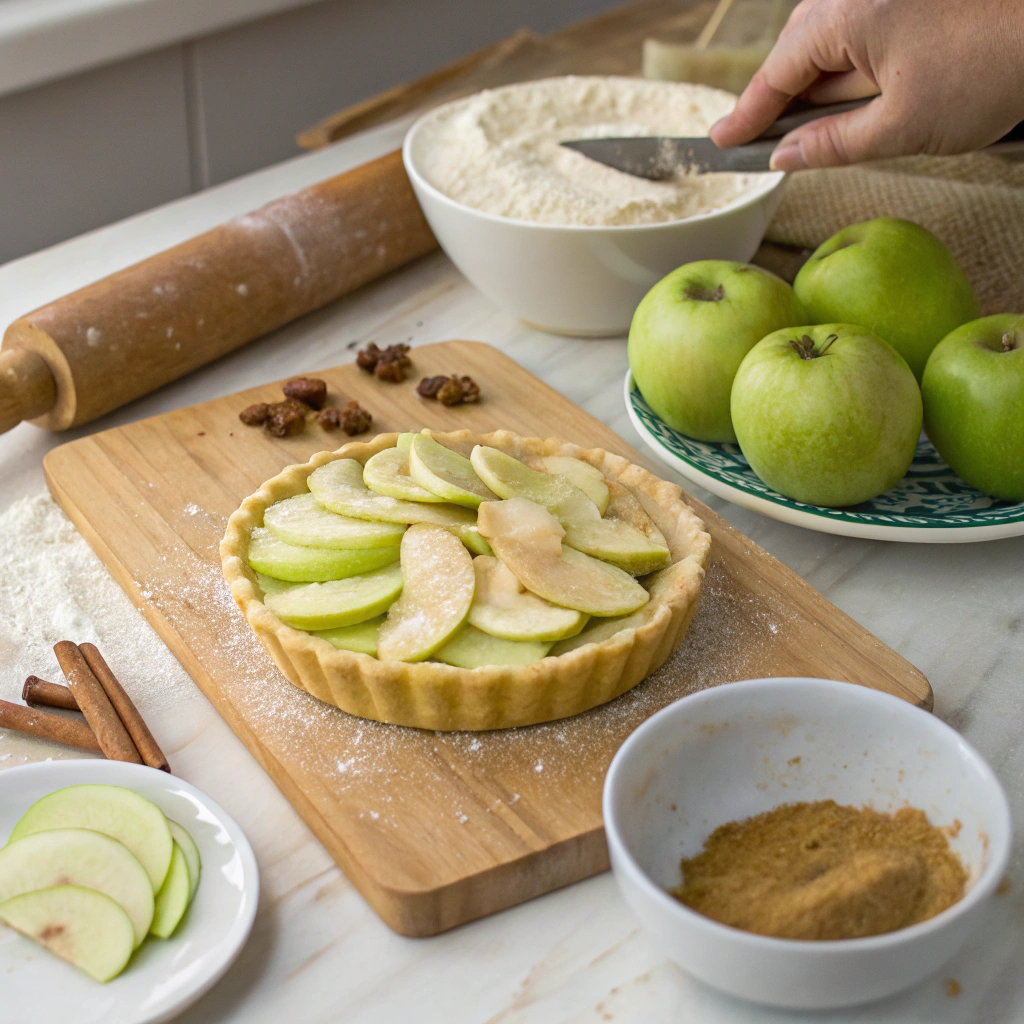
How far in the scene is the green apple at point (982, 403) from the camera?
1.80m

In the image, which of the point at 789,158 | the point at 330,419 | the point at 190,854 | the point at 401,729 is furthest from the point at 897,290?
the point at 190,854

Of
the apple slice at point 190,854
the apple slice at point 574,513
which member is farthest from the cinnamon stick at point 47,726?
the apple slice at point 574,513

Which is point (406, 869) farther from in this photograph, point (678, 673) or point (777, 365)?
point (777, 365)

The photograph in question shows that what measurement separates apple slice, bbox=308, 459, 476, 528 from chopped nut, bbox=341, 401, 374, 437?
15.1 inches

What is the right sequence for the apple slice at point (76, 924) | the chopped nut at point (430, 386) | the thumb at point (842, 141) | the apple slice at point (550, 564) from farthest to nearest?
the chopped nut at point (430, 386)
the thumb at point (842, 141)
the apple slice at point (550, 564)
the apple slice at point (76, 924)

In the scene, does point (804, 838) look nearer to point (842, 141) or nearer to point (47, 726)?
point (47, 726)

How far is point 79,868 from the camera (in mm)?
1239

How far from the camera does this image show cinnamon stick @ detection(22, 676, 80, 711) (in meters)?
1.59

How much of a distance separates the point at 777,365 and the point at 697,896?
0.96 metres

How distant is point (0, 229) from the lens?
3.74 m

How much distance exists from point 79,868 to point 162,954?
0.46 ft

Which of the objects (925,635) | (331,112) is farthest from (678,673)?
(331,112)

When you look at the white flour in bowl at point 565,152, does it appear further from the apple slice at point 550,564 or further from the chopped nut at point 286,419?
the apple slice at point 550,564

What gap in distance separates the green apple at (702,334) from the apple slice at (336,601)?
661 millimetres
